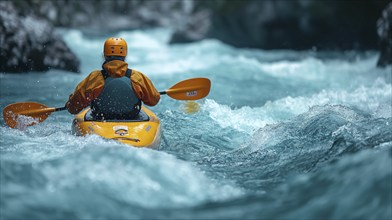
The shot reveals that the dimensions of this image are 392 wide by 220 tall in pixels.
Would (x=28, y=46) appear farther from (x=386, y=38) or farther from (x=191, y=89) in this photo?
(x=386, y=38)

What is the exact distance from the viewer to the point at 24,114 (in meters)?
6.15

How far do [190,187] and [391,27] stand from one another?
9.22 m

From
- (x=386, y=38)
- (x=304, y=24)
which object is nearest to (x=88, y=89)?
(x=386, y=38)

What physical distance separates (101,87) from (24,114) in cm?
117

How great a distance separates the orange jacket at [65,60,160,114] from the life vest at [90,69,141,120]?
0.14 ft

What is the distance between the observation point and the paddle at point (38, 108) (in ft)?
19.8

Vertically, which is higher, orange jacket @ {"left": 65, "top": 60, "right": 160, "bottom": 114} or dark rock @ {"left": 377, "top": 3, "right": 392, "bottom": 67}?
dark rock @ {"left": 377, "top": 3, "right": 392, "bottom": 67}

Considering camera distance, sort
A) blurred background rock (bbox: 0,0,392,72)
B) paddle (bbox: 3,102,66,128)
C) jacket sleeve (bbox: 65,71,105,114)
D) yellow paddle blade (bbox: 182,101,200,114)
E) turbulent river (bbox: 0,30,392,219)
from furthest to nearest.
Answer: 1. blurred background rock (bbox: 0,0,392,72)
2. yellow paddle blade (bbox: 182,101,200,114)
3. paddle (bbox: 3,102,66,128)
4. jacket sleeve (bbox: 65,71,105,114)
5. turbulent river (bbox: 0,30,392,219)

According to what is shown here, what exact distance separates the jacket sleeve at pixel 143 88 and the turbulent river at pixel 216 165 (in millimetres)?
479

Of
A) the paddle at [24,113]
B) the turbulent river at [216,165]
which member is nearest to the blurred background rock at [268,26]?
the turbulent river at [216,165]

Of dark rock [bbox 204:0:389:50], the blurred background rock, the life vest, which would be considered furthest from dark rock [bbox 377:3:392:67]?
the life vest

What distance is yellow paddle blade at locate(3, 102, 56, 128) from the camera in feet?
19.7

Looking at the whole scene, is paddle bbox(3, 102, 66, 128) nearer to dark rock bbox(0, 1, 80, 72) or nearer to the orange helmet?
the orange helmet

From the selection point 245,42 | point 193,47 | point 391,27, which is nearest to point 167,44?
point 193,47
